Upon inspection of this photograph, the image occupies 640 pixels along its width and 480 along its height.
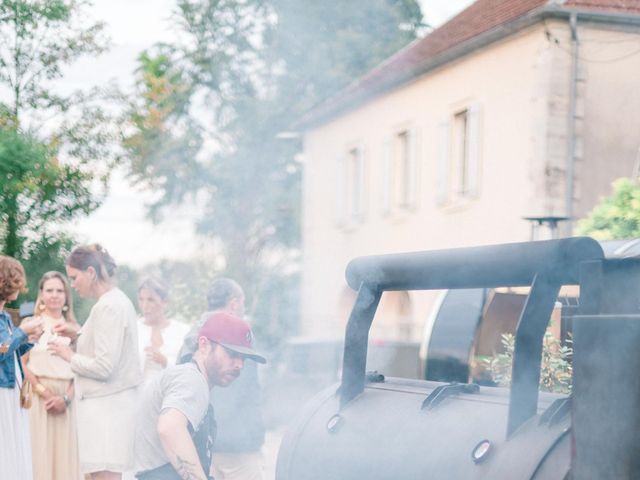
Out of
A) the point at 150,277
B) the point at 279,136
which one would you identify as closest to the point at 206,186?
the point at 279,136

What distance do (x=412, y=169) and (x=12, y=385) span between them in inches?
617

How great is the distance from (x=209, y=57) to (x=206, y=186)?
9599 mm

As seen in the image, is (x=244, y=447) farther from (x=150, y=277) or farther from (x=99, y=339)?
(x=150, y=277)

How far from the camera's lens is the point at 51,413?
6.31 m

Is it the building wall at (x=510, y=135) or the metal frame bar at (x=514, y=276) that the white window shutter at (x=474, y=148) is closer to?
the building wall at (x=510, y=135)

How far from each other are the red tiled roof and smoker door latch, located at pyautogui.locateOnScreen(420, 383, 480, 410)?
14.4m

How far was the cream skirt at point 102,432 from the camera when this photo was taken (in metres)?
5.89

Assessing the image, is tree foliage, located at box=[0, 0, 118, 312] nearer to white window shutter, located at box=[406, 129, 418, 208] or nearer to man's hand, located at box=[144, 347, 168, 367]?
man's hand, located at box=[144, 347, 168, 367]

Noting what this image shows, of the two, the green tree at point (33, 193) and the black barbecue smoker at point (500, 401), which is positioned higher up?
the green tree at point (33, 193)

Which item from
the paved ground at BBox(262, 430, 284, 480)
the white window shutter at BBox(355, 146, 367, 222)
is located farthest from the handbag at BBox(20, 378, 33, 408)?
the white window shutter at BBox(355, 146, 367, 222)

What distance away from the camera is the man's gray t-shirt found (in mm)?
3889

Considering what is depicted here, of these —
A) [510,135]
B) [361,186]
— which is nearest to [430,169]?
[510,135]

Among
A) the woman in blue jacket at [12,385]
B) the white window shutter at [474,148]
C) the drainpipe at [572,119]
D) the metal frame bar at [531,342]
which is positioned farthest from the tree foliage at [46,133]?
the white window shutter at [474,148]

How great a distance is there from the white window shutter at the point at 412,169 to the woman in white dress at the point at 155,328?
1389 cm
